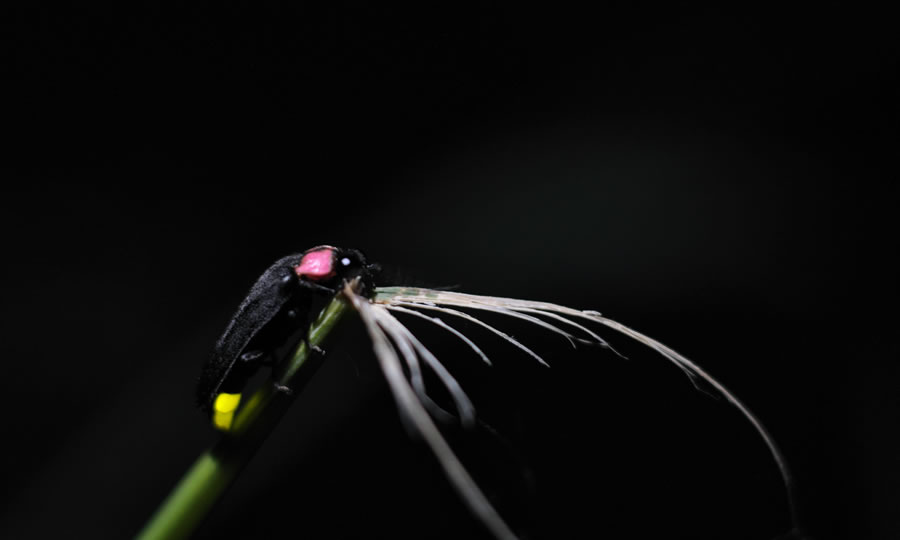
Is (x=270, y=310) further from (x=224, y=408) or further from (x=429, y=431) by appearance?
(x=429, y=431)

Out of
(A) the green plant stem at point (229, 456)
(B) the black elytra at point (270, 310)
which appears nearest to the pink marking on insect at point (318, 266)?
(B) the black elytra at point (270, 310)

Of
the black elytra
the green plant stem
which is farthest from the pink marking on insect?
the green plant stem

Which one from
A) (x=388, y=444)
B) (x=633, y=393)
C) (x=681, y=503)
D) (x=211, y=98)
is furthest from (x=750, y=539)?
(x=211, y=98)

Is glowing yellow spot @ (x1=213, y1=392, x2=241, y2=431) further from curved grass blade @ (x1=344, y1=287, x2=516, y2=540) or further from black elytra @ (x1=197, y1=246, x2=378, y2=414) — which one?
curved grass blade @ (x1=344, y1=287, x2=516, y2=540)

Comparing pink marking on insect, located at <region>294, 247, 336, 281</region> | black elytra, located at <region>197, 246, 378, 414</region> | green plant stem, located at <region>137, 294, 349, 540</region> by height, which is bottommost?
green plant stem, located at <region>137, 294, 349, 540</region>

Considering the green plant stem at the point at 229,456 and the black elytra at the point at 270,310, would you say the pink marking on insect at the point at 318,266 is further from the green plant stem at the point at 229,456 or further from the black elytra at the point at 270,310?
the green plant stem at the point at 229,456

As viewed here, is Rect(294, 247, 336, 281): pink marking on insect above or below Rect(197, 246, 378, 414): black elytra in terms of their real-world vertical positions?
above

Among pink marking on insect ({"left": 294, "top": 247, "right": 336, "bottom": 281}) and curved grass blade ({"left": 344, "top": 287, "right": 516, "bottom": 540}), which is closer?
curved grass blade ({"left": 344, "top": 287, "right": 516, "bottom": 540})

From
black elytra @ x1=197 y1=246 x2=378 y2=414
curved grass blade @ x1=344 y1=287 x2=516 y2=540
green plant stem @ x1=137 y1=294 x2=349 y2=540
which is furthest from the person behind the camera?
black elytra @ x1=197 y1=246 x2=378 y2=414
